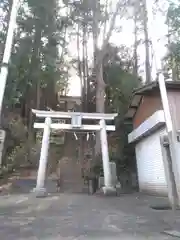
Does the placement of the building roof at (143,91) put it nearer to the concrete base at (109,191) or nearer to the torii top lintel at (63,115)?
the torii top lintel at (63,115)

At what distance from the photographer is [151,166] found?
44.7ft

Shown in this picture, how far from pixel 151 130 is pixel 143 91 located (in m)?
1.78

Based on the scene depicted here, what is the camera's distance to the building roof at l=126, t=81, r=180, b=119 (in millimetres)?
11539

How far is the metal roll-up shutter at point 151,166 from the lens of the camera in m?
12.6

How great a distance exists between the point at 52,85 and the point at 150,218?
1778 cm

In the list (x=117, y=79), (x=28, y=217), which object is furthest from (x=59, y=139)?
(x=28, y=217)

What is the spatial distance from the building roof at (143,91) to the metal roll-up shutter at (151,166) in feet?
5.90

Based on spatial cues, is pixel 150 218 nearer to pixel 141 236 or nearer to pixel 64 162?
pixel 141 236

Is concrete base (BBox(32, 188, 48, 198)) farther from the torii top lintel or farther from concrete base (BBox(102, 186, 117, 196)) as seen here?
the torii top lintel

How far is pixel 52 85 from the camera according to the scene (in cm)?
2306

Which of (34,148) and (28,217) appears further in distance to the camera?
(34,148)

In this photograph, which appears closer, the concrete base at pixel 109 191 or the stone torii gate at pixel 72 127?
the concrete base at pixel 109 191

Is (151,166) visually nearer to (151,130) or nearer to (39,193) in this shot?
(151,130)

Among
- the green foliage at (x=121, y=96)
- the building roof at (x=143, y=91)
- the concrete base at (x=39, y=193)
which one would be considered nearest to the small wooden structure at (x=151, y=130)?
the building roof at (x=143, y=91)
